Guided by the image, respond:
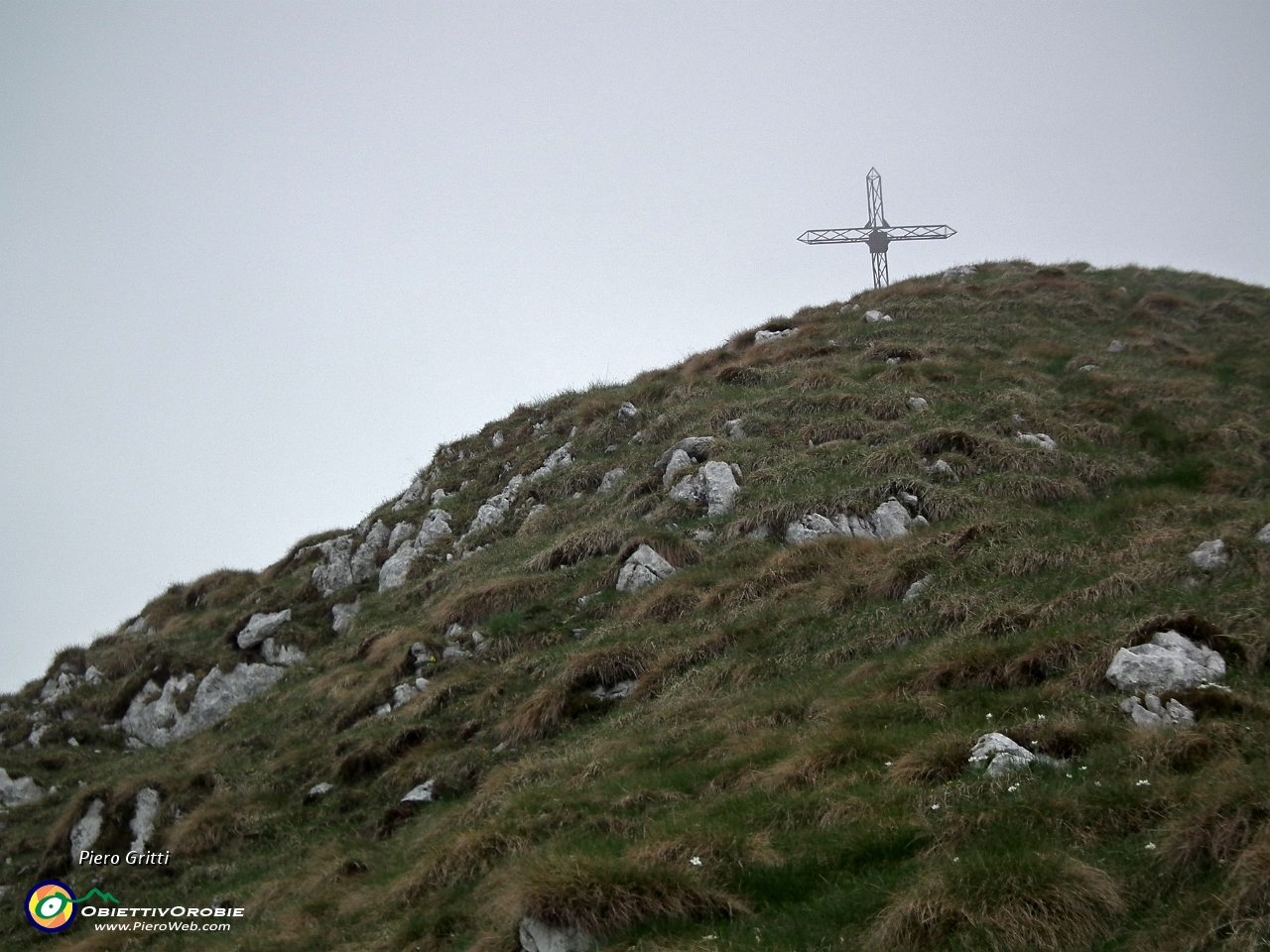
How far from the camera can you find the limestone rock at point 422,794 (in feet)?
49.0

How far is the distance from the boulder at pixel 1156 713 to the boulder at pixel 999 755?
123cm

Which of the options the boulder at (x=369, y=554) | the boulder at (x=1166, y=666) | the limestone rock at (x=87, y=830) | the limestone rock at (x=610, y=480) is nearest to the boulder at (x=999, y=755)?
the boulder at (x=1166, y=666)

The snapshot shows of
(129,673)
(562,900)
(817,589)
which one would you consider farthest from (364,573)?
(562,900)

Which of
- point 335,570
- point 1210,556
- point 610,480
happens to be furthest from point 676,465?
point 1210,556

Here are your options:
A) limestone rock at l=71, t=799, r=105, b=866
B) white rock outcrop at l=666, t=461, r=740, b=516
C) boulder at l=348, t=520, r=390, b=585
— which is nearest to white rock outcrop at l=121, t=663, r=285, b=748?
boulder at l=348, t=520, r=390, b=585

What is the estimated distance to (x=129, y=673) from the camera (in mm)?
29016

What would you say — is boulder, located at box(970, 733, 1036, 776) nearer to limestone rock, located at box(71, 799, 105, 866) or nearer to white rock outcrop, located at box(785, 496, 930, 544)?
white rock outcrop, located at box(785, 496, 930, 544)

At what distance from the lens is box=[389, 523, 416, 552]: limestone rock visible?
30219 millimetres

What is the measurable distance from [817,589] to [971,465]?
6.66 meters

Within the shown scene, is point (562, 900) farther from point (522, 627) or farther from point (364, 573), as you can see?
point (364, 573)

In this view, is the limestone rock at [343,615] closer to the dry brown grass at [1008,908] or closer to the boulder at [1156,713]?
the boulder at [1156,713]

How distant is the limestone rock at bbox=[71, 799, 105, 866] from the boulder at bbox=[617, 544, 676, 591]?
11.7 meters

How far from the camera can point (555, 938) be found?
8328mm

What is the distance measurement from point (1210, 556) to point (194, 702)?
24.4 meters
